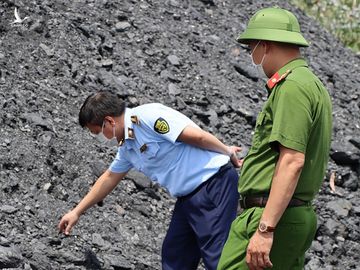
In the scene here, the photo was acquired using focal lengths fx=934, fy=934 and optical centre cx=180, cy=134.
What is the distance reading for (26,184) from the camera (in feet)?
21.7

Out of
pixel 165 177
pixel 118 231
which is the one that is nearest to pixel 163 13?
pixel 118 231

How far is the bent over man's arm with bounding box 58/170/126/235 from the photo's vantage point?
5695 mm

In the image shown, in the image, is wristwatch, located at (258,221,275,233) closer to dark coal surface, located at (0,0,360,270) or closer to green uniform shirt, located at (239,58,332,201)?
green uniform shirt, located at (239,58,332,201)

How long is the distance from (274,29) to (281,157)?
1.99 feet

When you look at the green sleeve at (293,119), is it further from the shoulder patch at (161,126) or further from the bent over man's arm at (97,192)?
the bent over man's arm at (97,192)

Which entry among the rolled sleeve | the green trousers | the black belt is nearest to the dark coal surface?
the rolled sleeve

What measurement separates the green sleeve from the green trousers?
1.21ft

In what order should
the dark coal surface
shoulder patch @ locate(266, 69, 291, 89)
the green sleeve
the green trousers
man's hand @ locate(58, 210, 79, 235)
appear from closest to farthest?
the green sleeve
shoulder patch @ locate(266, 69, 291, 89)
the green trousers
man's hand @ locate(58, 210, 79, 235)
the dark coal surface

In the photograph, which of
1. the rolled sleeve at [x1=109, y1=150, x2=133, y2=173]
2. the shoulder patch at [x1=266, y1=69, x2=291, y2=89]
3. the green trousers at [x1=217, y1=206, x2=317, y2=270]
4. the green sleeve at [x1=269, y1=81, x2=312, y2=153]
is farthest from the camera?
the rolled sleeve at [x1=109, y1=150, x2=133, y2=173]

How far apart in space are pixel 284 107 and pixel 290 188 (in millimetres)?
349

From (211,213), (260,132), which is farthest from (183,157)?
(260,132)

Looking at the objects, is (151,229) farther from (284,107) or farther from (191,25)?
(191,25)

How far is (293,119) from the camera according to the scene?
400 cm

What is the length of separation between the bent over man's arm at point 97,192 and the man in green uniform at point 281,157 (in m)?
1.45
